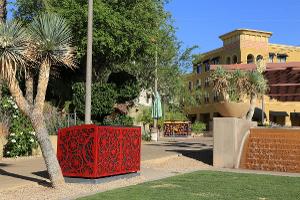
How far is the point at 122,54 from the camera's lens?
83.4 ft

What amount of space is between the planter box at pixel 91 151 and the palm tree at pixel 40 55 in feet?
2.52

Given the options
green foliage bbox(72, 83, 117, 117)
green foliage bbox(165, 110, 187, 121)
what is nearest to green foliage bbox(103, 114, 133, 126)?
green foliage bbox(72, 83, 117, 117)

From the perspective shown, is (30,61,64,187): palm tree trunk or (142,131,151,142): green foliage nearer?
(30,61,64,187): palm tree trunk

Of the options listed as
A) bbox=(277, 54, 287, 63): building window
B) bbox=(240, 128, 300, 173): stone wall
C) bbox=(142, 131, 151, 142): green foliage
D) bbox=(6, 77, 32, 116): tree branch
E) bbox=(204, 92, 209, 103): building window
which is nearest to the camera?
bbox=(6, 77, 32, 116): tree branch

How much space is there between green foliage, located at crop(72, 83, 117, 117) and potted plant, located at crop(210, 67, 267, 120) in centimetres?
960

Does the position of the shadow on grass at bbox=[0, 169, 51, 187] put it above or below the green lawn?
above

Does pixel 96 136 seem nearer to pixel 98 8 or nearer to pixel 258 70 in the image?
pixel 258 70

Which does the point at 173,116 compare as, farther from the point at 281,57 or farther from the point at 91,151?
the point at 91,151

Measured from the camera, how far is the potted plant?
16969 mm

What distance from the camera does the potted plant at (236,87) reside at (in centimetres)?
1697

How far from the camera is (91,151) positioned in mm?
11461

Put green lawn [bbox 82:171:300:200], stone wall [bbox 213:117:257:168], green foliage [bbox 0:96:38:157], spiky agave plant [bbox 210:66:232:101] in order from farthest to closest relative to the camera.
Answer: green foliage [bbox 0:96:38:157] → spiky agave plant [bbox 210:66:232:101] → stone wall [bbox 213:117:257:168] → green lawn [bbox 82:171:300:200]

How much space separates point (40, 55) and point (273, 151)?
8.70 m

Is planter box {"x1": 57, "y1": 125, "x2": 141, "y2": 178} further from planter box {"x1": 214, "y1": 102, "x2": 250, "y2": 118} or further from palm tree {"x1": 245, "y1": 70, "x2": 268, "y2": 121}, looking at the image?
palm tree {"x1": 245, "y1": 70, "x2": 268, "y2": 121}
